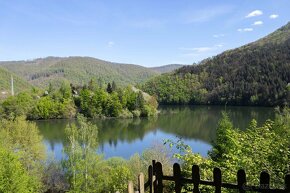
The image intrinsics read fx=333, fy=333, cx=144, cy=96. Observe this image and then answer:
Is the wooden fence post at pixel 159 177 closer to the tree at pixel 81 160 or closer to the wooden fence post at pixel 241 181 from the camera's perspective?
the wooden fence post at pixel 241 181

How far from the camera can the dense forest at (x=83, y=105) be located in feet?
295

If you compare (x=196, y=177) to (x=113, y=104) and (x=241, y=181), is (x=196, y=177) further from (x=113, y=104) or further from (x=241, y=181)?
(x=113, y=104)

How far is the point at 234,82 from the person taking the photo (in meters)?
147

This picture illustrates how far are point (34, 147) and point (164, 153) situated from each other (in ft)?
41.1

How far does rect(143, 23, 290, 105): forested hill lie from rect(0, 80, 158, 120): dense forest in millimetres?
45834

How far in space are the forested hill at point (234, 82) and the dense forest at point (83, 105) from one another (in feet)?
150

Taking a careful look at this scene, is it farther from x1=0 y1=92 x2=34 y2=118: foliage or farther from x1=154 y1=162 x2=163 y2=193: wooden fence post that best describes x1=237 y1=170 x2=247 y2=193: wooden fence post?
x1=0 y1=92 x2=34 y2=118: foliage

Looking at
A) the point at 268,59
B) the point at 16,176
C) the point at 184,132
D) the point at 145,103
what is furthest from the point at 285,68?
the point at 16,176

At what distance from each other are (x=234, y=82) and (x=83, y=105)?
255ft

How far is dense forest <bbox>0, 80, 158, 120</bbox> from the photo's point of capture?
8994cm

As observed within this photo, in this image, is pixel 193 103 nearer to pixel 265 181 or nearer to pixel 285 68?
pixel 285 68

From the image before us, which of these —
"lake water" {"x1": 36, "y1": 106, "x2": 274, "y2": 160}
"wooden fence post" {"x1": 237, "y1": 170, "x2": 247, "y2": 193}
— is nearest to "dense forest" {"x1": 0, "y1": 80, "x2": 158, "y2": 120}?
"lake water" {"x1": 36, "y1": 106, "x2": 274, "y2": 160}

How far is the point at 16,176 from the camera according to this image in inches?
785

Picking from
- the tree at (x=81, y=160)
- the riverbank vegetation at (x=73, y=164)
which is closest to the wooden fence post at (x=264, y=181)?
the riverbank vegetation at (x=73, y=164)
